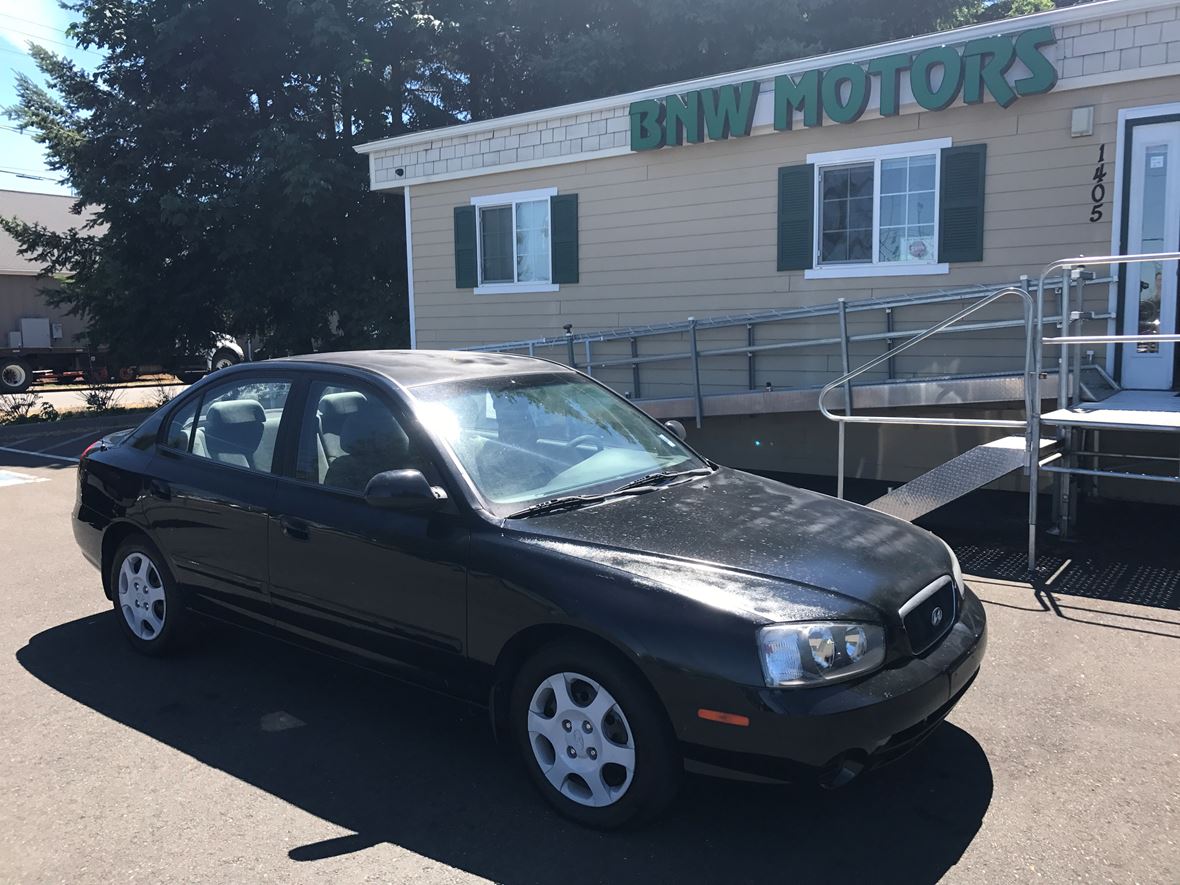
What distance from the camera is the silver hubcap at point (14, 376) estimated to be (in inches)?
1038

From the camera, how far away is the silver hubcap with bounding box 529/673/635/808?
3.26 metres

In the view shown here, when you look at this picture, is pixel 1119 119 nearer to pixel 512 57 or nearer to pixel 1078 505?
pixel 1078 505

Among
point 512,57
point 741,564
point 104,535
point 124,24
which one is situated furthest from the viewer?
point 512,57

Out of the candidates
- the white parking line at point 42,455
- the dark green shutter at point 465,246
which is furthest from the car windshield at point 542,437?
the white parking line at point 42,455

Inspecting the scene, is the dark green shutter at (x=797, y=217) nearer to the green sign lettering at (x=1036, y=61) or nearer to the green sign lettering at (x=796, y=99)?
the green sign lettering at (x=796, y=99)

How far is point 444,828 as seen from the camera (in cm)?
340

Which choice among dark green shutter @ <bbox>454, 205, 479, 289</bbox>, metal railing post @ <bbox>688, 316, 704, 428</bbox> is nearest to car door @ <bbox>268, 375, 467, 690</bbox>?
metal railing post @ <bbox>688, 316, 704, 428</bbox>

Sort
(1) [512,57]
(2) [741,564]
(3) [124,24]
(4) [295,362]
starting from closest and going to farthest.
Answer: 1. (2) [741,564]
2. (4) [295,362]
3. (3) [124,24]
4. (1) [512,57]

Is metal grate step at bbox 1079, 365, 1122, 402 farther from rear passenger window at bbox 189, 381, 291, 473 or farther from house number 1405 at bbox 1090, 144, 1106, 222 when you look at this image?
rear passenger window at bbox 189, 381, 291, 473

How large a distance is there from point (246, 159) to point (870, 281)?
13.5 meters

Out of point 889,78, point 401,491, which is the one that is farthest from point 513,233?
point 401,491

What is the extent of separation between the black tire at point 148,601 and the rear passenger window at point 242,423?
642mm

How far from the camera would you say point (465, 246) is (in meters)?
12.5

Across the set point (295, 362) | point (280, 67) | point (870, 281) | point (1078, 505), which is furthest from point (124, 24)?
point (1078, 505)
